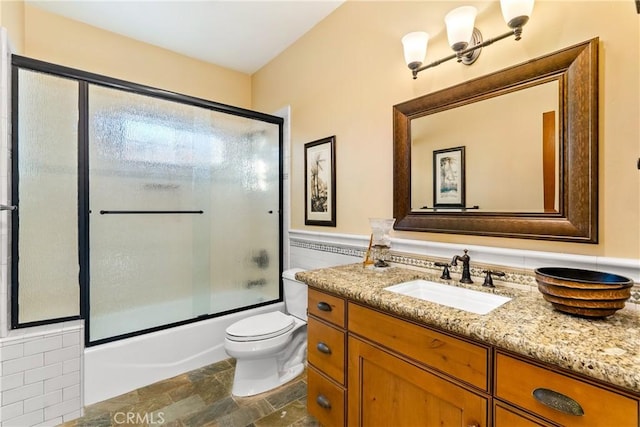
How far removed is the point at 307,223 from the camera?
2.54 m

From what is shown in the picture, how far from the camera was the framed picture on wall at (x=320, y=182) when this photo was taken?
2244 mm

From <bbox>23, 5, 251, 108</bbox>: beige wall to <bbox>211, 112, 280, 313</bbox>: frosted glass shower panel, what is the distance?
2.48 feet

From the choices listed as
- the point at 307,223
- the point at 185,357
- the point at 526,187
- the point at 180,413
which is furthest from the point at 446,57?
the point at 185,357

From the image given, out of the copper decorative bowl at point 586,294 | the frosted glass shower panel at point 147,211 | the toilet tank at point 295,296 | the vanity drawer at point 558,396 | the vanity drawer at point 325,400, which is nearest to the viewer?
the vanity drawer at point 558,396

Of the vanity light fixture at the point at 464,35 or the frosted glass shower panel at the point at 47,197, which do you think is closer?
the vanity light fixture at the point at 464,35

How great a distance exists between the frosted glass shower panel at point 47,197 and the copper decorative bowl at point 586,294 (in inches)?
96.6

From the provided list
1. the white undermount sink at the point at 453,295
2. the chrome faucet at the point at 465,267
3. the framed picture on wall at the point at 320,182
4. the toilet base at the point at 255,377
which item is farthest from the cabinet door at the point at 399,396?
the framed picture on wall at the point at 320,182

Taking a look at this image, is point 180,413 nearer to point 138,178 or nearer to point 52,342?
point 52,342

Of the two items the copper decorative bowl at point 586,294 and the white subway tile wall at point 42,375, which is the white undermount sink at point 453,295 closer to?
the copper decorative bowl at point 586,294

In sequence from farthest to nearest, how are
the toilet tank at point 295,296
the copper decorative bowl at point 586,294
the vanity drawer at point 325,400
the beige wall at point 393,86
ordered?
the toilet tank at point 295,296 → the vanity drawer at point 325,400 → the beige wall at point 393,86 → the copper decorative bowl at point 586,294

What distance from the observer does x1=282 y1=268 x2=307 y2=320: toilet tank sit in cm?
229

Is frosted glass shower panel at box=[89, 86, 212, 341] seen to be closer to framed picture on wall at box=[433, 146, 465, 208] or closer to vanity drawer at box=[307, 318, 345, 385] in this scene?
vanity drawer at box=[307, 318, 345, 385]

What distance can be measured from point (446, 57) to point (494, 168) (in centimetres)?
60

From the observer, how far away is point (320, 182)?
2371 mm
